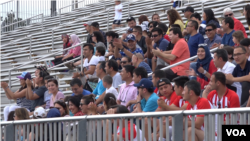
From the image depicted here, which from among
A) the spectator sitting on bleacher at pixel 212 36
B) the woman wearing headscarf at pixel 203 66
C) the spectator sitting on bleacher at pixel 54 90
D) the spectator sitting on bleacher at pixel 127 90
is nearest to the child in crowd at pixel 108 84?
the spectator sitting on bleacher at pixel 127 90

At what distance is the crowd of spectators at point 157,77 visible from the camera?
5891mm

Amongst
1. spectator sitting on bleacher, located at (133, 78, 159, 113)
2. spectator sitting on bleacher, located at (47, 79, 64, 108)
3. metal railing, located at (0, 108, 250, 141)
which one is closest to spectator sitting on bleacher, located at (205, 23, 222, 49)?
spectator sitting on bleacher, located at (133, 78, 159, 113)

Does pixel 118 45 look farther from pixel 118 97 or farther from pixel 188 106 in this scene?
pixel 188 106

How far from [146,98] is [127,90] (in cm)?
110

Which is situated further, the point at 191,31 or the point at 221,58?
the point at 191,31

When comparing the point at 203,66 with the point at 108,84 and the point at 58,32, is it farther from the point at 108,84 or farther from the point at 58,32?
the point at 58,32

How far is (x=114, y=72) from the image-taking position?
8.89 metres

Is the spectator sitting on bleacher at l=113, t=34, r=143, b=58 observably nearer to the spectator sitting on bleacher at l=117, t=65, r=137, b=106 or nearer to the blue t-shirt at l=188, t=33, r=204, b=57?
the blue t-shirt at l=188, t=33, r=204, b=57

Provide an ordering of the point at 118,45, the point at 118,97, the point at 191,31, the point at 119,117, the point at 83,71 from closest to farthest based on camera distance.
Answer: the point at 119,117 < the point at 118,97 < the point at 191,31 < the point at 118,45 < the point at 83,71

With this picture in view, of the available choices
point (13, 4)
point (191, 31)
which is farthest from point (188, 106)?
point (13, 4)

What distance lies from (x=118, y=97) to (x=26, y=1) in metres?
18.3

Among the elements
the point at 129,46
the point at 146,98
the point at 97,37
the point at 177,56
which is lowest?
the point at 146,98

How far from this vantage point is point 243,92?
6.15m

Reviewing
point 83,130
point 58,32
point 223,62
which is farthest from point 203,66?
point 58,32
